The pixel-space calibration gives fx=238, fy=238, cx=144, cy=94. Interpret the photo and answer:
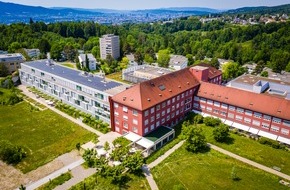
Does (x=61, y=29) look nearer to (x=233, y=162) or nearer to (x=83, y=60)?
(x=83, y=60)

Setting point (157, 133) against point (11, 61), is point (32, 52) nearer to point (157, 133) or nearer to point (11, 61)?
point (11, 61)

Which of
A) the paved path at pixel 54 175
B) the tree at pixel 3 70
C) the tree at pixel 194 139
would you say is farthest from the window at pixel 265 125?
the tree at pixel 3 70

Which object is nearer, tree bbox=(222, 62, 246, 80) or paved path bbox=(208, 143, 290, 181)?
paved path bbox=(208, 143, 290, 181)

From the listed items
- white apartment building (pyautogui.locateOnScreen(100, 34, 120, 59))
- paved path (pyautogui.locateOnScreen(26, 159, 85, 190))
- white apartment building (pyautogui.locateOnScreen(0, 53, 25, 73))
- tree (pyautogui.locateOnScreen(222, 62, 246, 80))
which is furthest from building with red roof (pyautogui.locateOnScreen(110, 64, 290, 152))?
white apartment building (pyautogui.locateOnScreen(100, 34, 120, 59))

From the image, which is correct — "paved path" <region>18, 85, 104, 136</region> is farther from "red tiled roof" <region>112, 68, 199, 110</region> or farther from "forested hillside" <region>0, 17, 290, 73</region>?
"forested hillside" <region>0, 17, 290, 73</region>

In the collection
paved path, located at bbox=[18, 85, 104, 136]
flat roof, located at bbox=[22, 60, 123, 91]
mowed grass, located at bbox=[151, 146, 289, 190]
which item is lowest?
mowed grass, located at bbox=[151, 146, 289, 190]

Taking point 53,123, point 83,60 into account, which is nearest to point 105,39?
point 83,60
